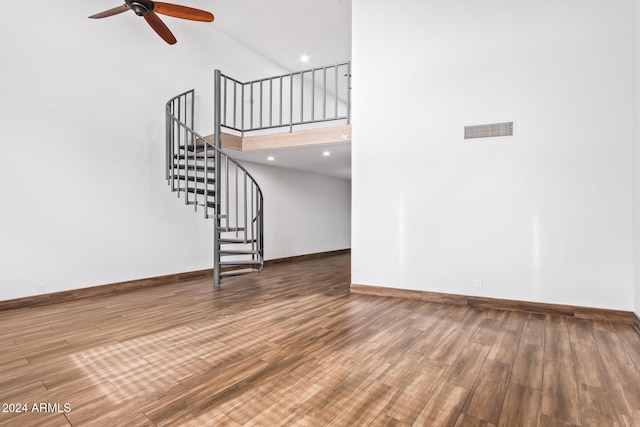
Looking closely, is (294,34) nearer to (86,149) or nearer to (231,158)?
(231,158)

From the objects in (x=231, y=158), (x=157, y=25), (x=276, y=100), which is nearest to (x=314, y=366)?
(x=231, y=158)

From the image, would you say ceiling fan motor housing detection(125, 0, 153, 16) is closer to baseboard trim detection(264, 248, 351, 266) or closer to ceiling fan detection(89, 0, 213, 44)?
ceiling fan detection(89, 0, 213, 44)

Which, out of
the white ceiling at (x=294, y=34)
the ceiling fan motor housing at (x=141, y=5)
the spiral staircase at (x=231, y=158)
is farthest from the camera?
the white ceiling at (x=294, y=34)

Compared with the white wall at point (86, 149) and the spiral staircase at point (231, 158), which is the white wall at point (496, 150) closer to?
the spiral staircase at point (231, 158)

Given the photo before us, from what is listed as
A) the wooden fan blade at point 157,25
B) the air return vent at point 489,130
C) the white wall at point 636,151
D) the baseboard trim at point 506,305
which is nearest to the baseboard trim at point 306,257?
the baseboard trim at point 506,305

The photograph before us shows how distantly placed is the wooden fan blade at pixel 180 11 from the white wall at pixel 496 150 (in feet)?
6.98

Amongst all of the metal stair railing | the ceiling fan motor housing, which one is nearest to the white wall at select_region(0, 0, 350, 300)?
the metal stair railing

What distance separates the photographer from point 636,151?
3.12 meters

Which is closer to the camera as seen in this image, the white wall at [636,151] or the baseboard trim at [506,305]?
the white wall at [636,151]

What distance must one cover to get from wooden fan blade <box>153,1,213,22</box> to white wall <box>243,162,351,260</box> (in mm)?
3358

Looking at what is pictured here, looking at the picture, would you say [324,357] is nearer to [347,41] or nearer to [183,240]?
[183,240]

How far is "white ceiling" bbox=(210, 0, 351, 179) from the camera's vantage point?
5629 mm

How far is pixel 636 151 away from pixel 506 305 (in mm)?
2021

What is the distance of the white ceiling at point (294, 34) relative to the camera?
5629 mm
